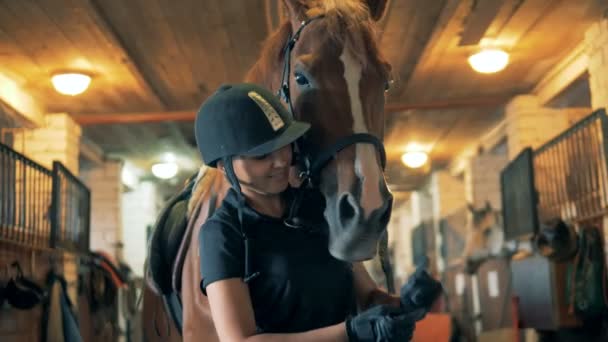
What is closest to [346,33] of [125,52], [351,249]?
[351,249]

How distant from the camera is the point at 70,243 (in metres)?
6.73

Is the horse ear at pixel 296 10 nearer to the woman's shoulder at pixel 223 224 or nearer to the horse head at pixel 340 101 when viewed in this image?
the horse head at pixel 340 101

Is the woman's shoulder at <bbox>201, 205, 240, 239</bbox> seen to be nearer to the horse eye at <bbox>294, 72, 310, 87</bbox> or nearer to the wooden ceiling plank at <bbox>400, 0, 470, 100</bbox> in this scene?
the horse eye at <bbox>294, 72, 310, 87</bbox>

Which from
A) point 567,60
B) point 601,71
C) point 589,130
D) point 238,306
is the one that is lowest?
point 238,306

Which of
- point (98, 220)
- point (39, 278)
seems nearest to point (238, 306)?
point (39, 278)

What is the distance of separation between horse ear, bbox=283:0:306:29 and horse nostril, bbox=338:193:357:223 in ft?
1.97

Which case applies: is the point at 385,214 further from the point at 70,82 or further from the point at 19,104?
the point at 19,104

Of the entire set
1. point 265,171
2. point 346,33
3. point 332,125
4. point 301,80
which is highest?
point 346,33

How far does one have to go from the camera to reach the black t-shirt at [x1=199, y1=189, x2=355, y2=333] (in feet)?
4.15

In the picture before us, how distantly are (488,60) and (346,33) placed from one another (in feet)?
14.2

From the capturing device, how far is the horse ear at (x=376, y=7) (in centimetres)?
197

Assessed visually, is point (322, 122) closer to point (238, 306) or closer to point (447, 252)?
point (238, 306)

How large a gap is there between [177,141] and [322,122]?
7551mm

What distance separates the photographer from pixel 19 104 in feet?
21.2
